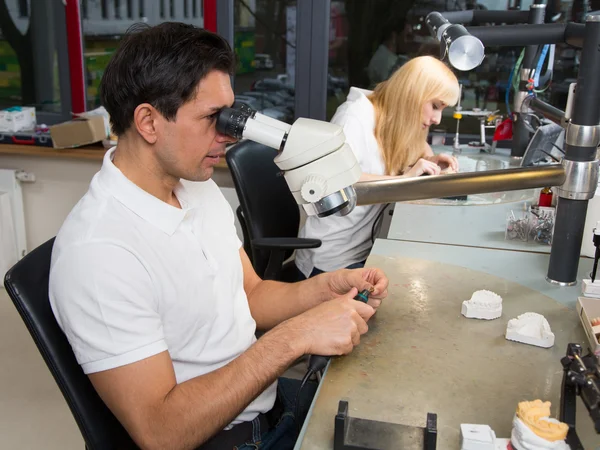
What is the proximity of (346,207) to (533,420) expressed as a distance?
15.8 inches

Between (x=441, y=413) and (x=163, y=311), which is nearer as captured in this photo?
(x=441, y=413)

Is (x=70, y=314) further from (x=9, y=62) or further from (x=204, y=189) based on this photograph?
(x=9, y=62)

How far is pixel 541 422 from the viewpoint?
0.85 metres

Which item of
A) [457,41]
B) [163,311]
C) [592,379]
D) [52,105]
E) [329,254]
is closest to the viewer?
[592,379]

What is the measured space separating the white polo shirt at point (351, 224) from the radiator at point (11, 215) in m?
1.77

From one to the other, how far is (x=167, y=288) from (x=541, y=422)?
64 cm

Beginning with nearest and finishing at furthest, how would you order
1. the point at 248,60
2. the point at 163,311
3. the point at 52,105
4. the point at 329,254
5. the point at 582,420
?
the point at 582,420, the point at 163,311, the point at 329,254, the point at 248,60, the point at 52,105

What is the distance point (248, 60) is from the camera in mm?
3207

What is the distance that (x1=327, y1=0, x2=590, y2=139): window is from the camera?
2.95m

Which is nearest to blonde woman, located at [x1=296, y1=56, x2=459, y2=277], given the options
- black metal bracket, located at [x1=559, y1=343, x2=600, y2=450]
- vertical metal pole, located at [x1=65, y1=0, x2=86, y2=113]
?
black metal bracket, located at [x1=559, y1=343, x2=600, y2=450]

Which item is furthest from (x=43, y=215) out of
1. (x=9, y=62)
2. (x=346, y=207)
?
(x=346, y=207)

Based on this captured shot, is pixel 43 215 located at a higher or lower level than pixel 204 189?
lower

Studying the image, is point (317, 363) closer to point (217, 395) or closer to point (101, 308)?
point (217, 395)

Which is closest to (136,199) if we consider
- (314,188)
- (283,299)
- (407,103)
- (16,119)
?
(314,188)
